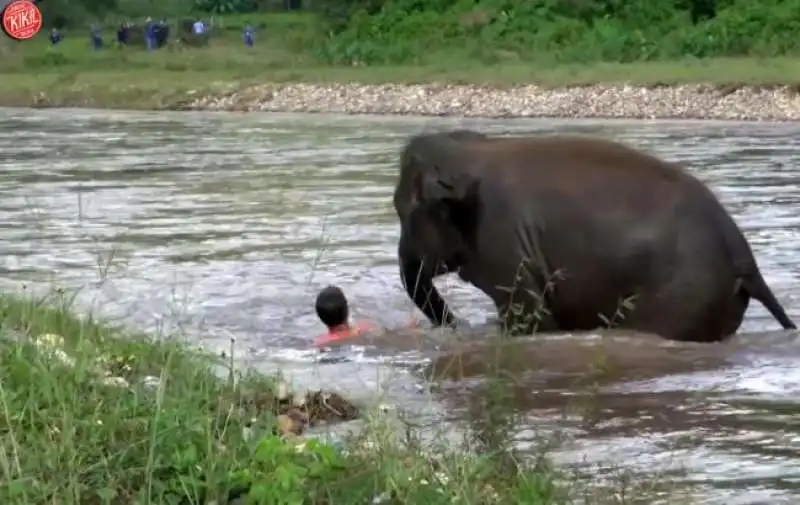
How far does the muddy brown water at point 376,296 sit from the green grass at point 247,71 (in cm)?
1208

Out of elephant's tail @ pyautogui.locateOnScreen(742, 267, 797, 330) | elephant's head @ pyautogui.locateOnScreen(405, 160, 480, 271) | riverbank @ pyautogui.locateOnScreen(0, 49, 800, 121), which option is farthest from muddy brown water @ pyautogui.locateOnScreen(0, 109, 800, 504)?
riverbank @ pyautogui.locateOnScreen(0, 49, 800, 121)

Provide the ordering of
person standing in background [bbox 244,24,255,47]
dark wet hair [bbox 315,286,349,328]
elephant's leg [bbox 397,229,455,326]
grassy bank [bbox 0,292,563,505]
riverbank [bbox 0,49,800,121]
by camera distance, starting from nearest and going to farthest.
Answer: grassy bank [bbox 0,292,563,505] < elephant's leg [bbox 397,229,455,326] < dark wet hair [bbox 315,286,349,328] < riverbank [bbox 0,49,800,121] < person standing in background [bbox 244,24,255,47]

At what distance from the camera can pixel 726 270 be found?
7.93 meters

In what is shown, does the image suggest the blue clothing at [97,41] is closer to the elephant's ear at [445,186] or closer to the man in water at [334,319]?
the man in water at [334,319]

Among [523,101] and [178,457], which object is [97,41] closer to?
[523,101]

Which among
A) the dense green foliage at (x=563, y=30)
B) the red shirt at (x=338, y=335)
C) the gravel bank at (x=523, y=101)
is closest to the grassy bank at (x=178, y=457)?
the red shirt at (x=338, y=335)

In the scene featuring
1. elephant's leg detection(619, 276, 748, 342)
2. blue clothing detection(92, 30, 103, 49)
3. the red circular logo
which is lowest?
blue clothing detection(92, 30, 103, 49)

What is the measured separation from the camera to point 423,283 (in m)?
8.61

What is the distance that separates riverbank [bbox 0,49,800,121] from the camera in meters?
33.2

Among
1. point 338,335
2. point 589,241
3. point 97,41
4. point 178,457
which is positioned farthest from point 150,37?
point 178,457

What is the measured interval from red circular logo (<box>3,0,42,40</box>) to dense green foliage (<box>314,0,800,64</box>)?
27.8 metres

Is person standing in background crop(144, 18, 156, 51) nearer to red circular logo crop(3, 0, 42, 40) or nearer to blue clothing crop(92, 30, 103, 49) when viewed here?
blue clothing crop(92, 30, 103, 49)

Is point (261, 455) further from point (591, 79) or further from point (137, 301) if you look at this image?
point (591, 79)

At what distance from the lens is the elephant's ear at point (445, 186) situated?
8180 millimetres
